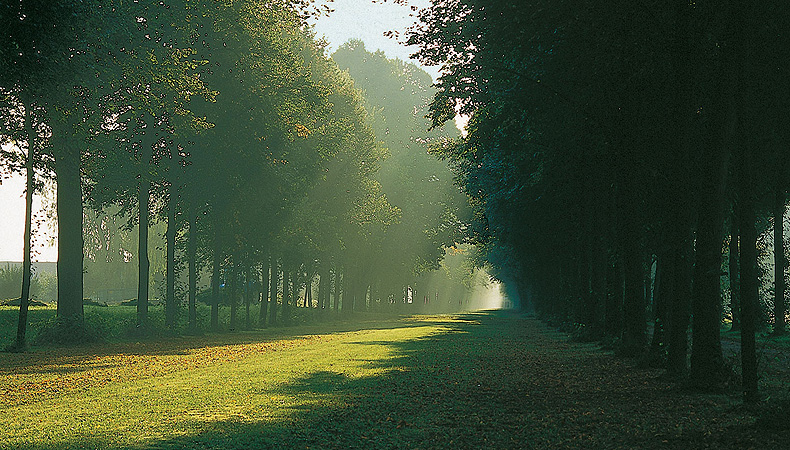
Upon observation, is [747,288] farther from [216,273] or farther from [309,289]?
[309,289]

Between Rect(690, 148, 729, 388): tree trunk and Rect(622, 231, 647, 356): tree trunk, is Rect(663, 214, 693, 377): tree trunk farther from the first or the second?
Rect(622, 231, 647, 356): tree trunk

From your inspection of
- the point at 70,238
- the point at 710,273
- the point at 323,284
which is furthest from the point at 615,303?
the point at 323,284

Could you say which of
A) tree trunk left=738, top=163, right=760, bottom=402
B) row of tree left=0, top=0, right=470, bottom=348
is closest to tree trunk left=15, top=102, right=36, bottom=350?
row of tree left=0, top=0, right=470, bottom=348

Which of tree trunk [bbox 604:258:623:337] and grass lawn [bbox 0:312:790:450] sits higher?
tree trunk [bbox 604:258:623:337]

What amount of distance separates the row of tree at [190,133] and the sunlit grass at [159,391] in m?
5.90

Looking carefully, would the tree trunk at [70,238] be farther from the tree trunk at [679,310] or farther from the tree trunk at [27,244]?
the tree trunk at [679,310]

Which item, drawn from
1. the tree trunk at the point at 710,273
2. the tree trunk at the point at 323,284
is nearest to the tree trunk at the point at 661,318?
the tree trunk at the point at 710,273

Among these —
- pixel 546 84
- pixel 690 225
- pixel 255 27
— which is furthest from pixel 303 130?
pixel 690 225

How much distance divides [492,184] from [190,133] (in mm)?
14506

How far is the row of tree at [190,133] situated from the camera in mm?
25047

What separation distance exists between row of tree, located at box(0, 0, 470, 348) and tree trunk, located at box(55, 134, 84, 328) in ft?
0.17

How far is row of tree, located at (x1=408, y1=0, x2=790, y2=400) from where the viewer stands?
14422mm

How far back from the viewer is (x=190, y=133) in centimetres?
3528

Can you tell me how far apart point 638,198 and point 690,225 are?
11.2 feet
